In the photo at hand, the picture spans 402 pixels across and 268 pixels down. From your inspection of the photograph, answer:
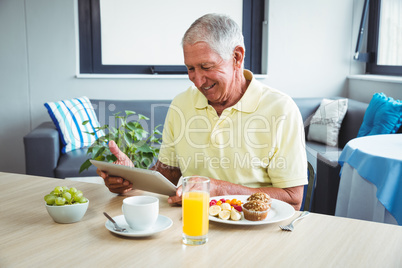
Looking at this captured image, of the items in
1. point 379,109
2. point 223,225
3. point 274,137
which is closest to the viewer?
point 223,225

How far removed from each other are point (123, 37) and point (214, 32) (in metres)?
2.74

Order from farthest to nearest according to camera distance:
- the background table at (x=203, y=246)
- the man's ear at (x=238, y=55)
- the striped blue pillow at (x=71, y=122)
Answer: the striped blue pillow at (x=71, y=122)
the man's ear at (x=238, y=55)
the background table at (x=203, y=246)

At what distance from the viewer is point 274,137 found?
5.01ft

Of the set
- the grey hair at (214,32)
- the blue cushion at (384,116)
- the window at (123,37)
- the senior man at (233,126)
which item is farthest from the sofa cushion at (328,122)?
the grey hair at (214,32)

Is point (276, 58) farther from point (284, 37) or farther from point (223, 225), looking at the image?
point (223, 225)

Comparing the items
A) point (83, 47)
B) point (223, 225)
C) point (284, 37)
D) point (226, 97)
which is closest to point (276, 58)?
point (284, 37)

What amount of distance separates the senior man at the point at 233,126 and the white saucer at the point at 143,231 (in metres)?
0.33

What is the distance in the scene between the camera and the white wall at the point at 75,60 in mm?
3949

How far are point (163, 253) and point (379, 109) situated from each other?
2.45 m

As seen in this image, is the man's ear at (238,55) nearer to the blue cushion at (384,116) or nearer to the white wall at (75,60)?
the blue cushion at (384,116)

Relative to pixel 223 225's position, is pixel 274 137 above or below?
above

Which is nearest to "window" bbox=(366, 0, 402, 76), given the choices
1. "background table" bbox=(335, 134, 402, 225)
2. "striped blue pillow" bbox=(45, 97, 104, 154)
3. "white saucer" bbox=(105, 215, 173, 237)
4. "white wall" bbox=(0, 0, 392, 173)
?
"white wall" bbox=(0, 0, 392, 173)

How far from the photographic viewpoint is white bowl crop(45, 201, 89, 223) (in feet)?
3.57

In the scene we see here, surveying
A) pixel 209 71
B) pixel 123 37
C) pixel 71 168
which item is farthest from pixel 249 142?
pixel 123 37
